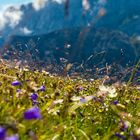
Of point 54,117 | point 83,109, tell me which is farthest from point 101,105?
point 54,117

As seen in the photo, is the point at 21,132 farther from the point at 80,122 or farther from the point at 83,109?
the point at 83,109

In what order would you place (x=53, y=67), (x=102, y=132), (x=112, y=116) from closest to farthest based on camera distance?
(x=102, y=132) < (x=112, y=116) < (x=53, y=67)

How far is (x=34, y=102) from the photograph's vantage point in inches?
152

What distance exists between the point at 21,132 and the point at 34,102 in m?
1.43

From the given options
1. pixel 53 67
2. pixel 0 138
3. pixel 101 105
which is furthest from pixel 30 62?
pixel 0 138

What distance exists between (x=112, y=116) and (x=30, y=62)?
17.4 feet

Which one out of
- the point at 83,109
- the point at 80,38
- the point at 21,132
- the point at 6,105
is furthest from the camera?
the point at 83,109

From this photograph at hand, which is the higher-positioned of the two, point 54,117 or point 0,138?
point 0,138

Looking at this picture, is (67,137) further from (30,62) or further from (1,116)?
(30,62)

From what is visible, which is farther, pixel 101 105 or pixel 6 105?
pixel 101 105

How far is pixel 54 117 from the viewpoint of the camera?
3814 mm

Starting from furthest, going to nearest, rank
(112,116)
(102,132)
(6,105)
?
(112,116)
(102,132)
(6,105)

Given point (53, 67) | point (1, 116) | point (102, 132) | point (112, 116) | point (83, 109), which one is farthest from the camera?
point (53, 67)

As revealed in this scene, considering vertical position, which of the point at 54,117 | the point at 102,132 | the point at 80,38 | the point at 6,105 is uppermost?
the point at 80,38
